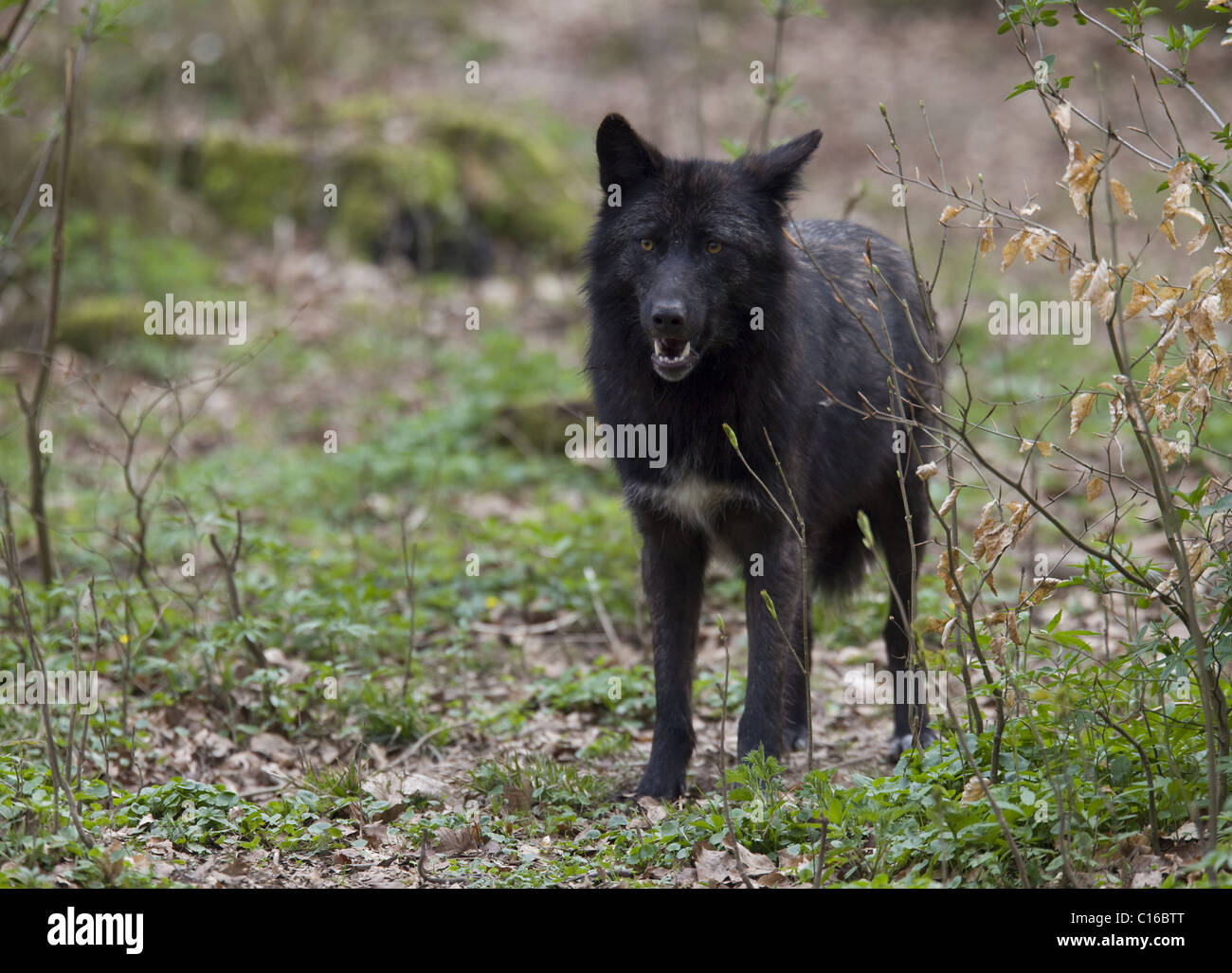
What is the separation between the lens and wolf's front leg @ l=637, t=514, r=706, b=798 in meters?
4.80

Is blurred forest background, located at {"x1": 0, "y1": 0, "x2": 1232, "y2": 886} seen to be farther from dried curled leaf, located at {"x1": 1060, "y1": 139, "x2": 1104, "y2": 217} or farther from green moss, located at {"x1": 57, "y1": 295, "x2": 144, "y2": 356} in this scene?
dried curled leaf, located at {"x1": 1060, "y1": 139, "x2": 1104, "y2": 217}

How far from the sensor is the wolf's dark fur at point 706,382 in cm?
471

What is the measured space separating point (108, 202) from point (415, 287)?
3.14 m

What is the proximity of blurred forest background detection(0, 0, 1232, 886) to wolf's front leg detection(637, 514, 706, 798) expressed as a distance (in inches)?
11.0

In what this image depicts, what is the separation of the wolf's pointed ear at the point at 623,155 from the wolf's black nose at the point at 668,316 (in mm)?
704

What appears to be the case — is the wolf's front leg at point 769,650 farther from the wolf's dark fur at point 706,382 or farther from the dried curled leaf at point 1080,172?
the dried curled leaf at point 1080,172

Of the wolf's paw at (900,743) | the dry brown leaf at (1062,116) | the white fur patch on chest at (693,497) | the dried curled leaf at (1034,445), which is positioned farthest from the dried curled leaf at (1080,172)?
the wolf's paw at (900,743)

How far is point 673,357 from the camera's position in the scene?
4.63 metres

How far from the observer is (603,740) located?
17.1 feet

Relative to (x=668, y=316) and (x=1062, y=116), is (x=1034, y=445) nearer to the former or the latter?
(x=1062, y=116)

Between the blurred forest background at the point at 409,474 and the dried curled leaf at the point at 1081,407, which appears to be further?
the blurred forest background at the point at 409,474

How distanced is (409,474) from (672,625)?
398 cm

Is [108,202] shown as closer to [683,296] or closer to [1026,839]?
[683,296]

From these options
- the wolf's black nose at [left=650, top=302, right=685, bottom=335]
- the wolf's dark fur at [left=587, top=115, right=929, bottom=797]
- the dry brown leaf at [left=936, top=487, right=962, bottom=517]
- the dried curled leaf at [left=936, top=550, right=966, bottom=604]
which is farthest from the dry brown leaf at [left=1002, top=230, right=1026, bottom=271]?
the wolf's black nose at [left=650, top=302, right=685, bottom=335]
